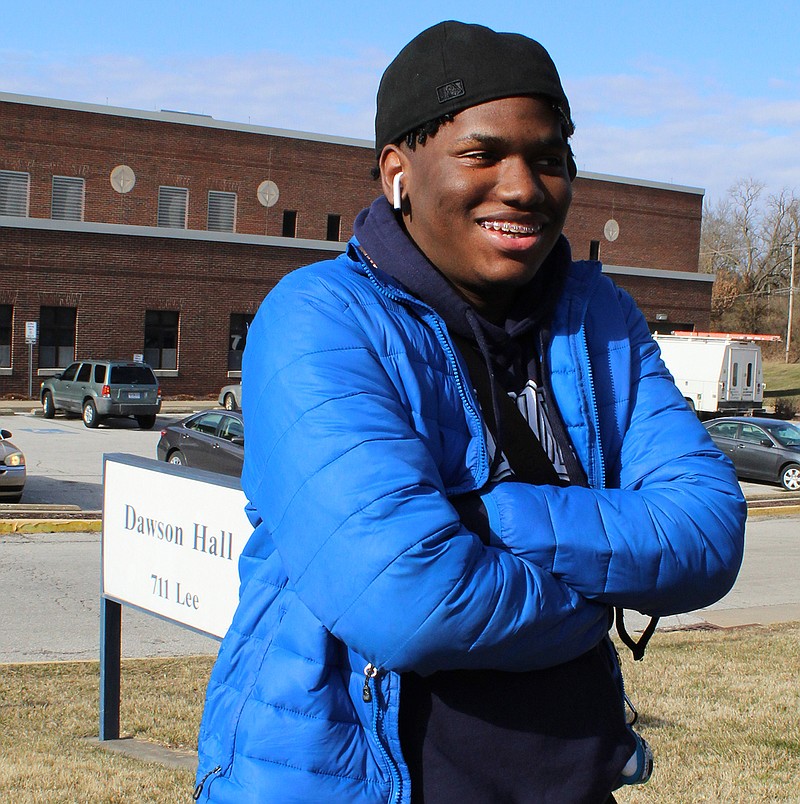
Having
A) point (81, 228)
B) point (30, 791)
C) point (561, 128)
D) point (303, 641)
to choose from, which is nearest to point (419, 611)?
point (303, 641)

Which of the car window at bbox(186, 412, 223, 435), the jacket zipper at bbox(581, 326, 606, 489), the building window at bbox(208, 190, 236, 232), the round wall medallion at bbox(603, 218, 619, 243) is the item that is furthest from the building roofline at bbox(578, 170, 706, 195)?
the jacket zipper at bbox(581, 326, 606, 489)

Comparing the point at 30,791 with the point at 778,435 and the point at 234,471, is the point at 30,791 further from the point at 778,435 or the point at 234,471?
the point at 778,435

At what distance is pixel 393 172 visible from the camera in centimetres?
205

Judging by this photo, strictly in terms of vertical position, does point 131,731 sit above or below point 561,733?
below

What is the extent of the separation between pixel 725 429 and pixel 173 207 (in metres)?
24.1

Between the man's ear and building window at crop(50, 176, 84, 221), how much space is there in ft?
126

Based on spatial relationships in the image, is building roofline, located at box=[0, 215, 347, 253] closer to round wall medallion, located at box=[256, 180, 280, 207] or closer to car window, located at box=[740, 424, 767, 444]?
round wall medallion, located at box=[256, 180, 280, 207]

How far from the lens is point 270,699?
176 cm

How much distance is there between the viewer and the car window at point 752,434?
75.3 feet

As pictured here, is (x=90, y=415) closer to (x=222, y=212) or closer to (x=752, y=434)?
(x=222, y=212)

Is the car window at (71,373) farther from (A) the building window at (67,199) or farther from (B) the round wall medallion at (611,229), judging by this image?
(B) the round wall medallion at (611,229)

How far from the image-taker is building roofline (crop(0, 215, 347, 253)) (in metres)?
35.0

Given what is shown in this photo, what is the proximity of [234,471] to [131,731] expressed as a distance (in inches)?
449

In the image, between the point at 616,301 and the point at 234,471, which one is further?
the point at 234,471
